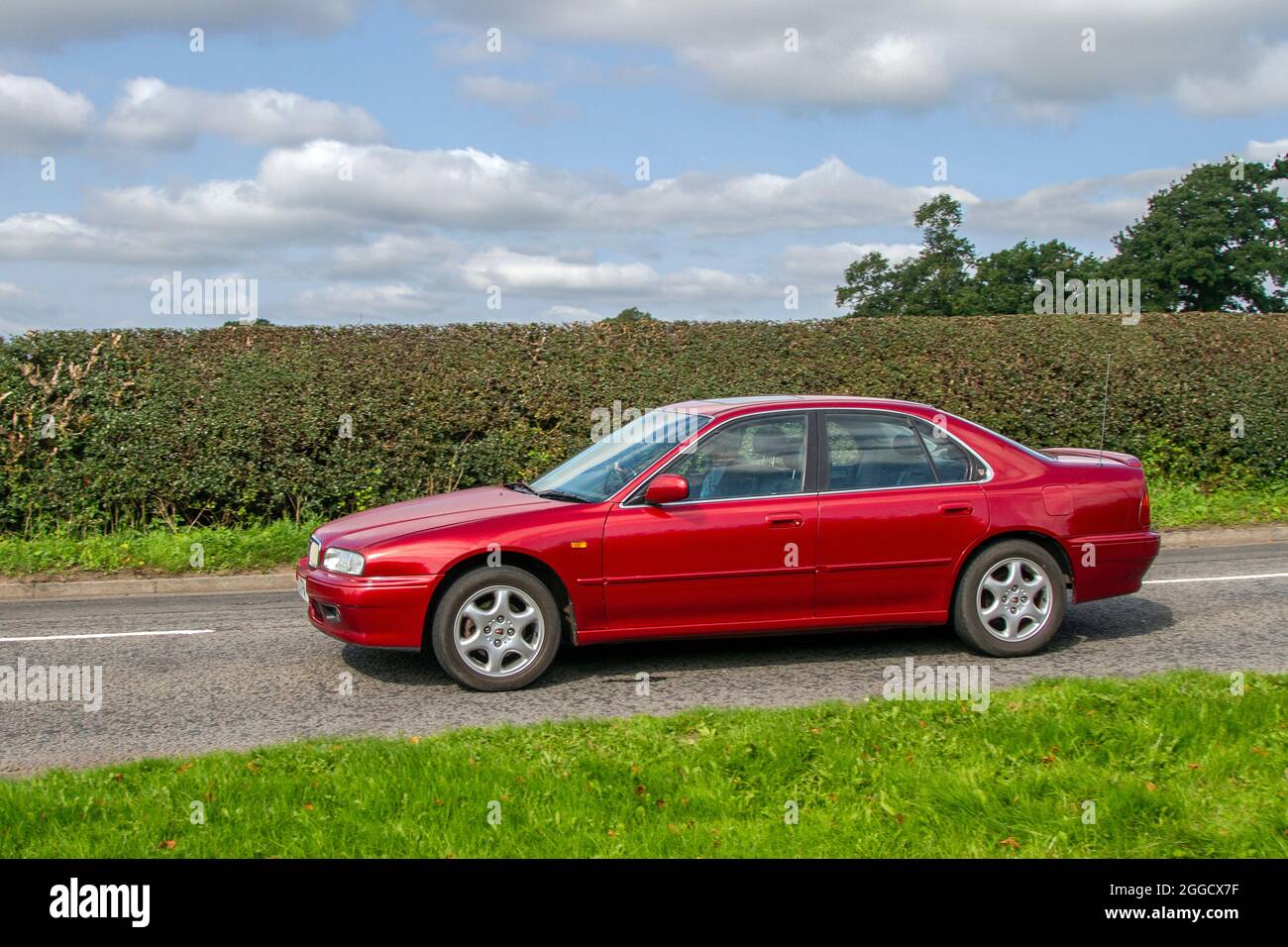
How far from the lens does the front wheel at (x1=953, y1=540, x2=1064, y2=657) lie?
730 cm

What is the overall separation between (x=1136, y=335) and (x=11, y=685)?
13.7 m

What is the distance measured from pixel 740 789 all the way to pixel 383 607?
2.73m

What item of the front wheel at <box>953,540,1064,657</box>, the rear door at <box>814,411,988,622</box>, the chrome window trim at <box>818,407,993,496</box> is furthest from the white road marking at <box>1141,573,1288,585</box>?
the rear door at <box>814,411,988,622</box>

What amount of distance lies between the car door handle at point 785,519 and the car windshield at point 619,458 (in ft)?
2.47

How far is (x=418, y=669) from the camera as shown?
744cm

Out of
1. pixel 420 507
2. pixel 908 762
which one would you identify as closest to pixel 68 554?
pixel 420 507

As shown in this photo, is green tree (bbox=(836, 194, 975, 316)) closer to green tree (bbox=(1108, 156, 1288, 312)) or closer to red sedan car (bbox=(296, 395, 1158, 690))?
green tree (bbox=(1108, 156, 1288, 312))

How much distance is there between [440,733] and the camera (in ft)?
18.6

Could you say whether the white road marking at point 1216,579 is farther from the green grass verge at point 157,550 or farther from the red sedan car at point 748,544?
the green grass verge at point 157,550

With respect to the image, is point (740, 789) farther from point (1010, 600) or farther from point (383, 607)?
point (1010, 600)

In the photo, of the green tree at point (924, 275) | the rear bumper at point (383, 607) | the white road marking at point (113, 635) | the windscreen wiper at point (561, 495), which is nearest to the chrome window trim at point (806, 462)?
the windscreen wiper at point (561, 495)

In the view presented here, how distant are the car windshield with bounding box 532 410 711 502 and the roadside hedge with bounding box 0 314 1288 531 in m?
5.47

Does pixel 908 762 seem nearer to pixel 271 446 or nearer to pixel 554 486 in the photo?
pixel 554 486

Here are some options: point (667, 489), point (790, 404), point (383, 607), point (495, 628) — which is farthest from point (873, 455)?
point (383, 607)
